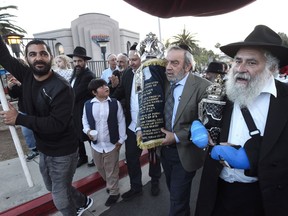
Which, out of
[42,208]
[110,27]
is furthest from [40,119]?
[110,27]

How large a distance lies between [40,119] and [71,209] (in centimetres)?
106

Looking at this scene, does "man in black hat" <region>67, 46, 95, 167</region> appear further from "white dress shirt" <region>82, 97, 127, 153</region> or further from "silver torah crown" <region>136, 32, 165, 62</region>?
"silver torah crown" <region>136, 32, 165, 62</region>

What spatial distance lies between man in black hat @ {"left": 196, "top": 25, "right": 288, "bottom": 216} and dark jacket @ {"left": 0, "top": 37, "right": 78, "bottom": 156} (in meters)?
1.39

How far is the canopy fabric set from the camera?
2.56 feet

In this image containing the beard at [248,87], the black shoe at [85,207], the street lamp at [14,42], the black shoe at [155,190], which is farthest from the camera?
the street lamp at [14,42]

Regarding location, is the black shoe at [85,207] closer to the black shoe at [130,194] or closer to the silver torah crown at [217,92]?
the black shoe at [130,194]

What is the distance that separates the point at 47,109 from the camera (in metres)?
2.07

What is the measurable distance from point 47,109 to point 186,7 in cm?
168

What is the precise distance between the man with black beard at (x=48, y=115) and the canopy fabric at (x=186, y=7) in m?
1.48

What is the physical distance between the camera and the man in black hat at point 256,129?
1396 mm

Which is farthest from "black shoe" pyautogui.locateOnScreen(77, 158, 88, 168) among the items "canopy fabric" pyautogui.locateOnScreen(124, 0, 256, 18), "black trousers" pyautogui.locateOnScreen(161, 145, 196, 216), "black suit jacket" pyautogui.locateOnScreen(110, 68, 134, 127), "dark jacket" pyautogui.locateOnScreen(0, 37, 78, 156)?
"canopy fabric" pyautogui.locateOnScreen(124, 0, 256, 18)

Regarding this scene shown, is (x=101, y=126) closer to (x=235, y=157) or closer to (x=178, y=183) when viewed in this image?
(x=178, y=183)

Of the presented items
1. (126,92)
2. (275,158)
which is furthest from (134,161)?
(275,158)

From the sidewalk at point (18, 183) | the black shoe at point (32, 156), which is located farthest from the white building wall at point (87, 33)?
the sidewalk at point (18, 183)
